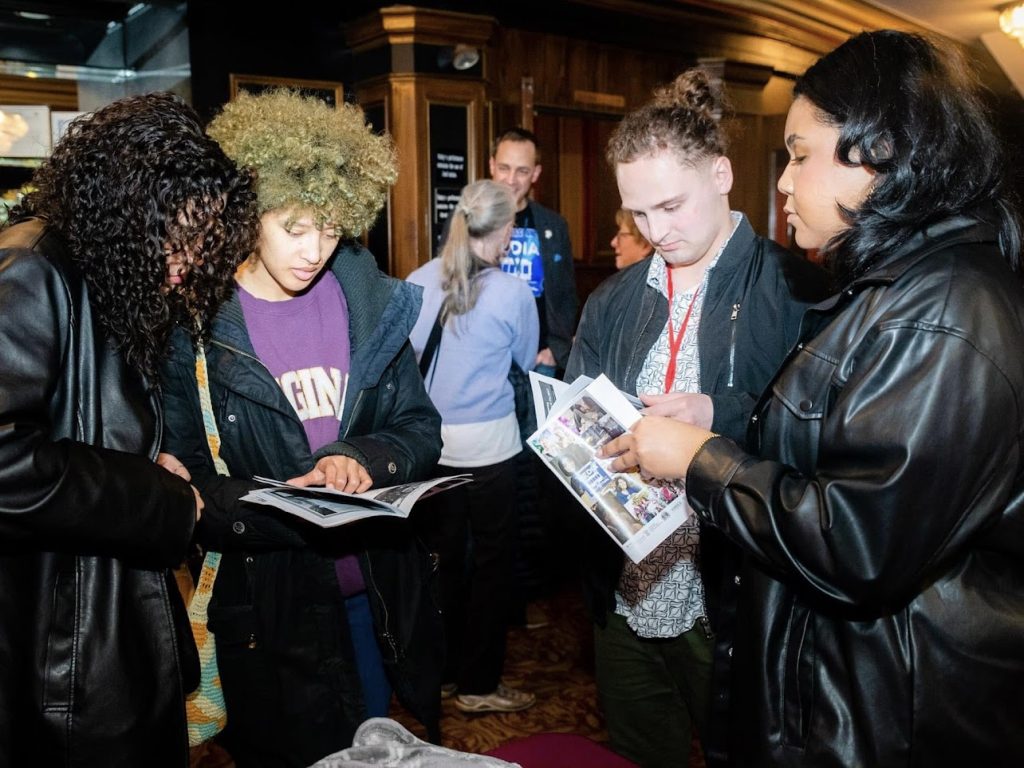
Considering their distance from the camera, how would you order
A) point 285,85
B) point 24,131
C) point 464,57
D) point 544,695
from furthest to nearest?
point 464,57
point 285,85
point 24,131
point 544,695

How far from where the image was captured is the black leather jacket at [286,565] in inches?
81.1

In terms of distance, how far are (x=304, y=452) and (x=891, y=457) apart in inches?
52.3

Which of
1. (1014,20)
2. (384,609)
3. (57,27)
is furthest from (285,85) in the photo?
(1014,20)

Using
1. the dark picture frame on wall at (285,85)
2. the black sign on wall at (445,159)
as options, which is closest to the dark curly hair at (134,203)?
the dark picture frame on wall at (285,85)

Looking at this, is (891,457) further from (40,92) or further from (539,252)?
(40,92)

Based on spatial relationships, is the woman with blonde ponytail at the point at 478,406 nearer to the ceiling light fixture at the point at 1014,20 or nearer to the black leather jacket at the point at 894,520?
the black leather jacket at the point at 894,520

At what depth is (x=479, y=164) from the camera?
21.3ft

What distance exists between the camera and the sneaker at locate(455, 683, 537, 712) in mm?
3750

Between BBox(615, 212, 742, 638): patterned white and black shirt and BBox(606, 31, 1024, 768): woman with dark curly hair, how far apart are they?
0.54 metres

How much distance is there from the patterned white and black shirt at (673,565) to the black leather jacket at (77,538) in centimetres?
109

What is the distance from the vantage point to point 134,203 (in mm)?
1694

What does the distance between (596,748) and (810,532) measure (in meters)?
0.70

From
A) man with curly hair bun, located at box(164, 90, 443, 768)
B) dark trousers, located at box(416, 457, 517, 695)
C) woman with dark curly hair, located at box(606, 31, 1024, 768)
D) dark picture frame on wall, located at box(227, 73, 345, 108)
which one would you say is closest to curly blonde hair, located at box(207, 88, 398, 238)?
man with curly hair bun, located at box(164, 90, 443, 768)

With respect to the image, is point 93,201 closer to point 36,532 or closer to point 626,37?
point 36,532
